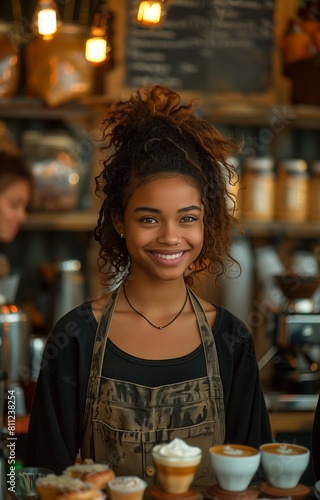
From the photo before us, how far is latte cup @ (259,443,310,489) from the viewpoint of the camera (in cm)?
119

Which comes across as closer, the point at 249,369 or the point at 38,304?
the point at 249,369

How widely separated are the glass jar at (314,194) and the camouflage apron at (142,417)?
1.99 m

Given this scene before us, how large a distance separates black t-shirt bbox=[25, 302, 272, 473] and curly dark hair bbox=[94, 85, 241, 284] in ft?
0.55

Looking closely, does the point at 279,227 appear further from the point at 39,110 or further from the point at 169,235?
the point at 169,235

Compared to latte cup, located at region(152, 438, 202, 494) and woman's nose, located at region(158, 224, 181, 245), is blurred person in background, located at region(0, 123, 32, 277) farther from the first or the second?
latte cup, located at region(152, 438, 202, 494)

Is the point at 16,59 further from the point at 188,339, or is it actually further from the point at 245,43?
the point at 188,339

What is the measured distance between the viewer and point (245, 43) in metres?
3.31

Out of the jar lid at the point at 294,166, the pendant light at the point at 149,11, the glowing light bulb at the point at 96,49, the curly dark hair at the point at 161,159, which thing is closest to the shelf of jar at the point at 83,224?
the jar lid at the point at 294,166

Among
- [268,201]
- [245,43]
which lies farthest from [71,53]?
[268,201]

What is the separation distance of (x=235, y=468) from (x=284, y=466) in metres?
0.08

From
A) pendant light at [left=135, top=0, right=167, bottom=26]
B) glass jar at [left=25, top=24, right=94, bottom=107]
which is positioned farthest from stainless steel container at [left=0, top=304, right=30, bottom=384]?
pendant light at [left=135, top=0, right=167, bottom=26]

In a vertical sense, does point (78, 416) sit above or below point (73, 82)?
below

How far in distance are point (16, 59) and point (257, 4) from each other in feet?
3.31

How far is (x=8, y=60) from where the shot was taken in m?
3.13
